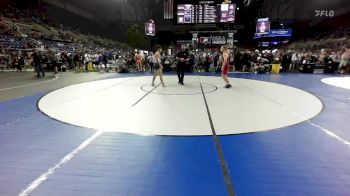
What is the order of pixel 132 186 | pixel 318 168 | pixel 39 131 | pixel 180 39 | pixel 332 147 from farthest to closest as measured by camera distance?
pixel 180 39 → pixel 39 131 → pixel 332 147 → pixel 318 168 → pixel 132 186

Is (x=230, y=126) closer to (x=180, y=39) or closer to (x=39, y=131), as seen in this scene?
(x=39, y=131)

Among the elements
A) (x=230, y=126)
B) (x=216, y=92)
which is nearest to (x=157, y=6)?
(x=216, y=92)

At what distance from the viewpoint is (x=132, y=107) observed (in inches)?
255

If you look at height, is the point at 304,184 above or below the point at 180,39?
below

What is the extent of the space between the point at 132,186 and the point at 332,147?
→ 10.3 feet

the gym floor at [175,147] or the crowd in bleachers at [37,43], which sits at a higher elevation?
the crowd in bleachers at [37,43]

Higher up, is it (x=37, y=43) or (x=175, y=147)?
(x=37, y=43)

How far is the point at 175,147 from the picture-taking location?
13.0 feet

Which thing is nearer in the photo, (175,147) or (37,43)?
(175,147)

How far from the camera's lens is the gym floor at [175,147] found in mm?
2908

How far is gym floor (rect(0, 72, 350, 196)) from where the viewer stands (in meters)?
2.91

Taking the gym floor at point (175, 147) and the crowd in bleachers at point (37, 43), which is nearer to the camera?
the gym floor at point (175, 147)

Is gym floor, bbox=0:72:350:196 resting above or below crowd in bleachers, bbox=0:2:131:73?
below

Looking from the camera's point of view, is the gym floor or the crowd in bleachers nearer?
the gym floor
